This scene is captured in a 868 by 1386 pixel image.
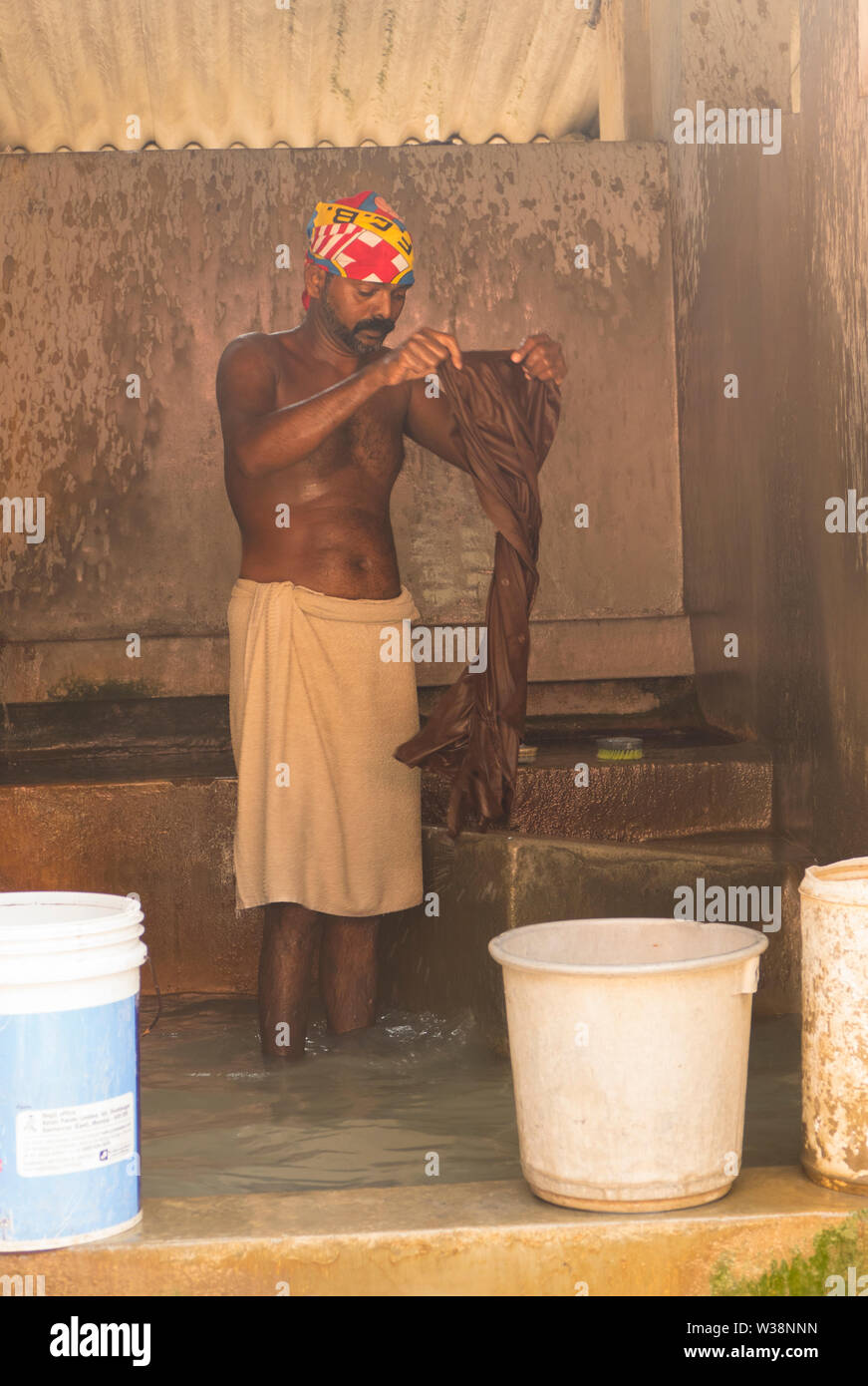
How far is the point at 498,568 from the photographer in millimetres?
4215

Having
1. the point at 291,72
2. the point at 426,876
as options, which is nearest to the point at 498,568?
the point at 426,876

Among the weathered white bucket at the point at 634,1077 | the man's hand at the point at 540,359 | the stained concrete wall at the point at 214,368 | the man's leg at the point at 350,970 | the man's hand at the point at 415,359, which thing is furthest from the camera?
the stained concrete wall at the point at 214,368

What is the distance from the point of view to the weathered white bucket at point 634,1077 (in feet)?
8.88

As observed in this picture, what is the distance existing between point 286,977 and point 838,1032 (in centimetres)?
186

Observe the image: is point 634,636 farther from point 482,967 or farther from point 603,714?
point 482,967

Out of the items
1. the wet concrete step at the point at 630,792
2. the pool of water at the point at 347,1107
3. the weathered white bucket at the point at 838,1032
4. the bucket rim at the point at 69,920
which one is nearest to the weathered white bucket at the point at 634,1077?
the weathered white bucket at the point at 838,1032

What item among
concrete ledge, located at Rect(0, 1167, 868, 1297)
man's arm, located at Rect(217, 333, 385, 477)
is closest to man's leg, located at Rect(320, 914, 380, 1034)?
man's arm, located at Rect(217, 333, 385, 477)

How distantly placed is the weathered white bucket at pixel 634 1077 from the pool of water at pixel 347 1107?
0.49 m

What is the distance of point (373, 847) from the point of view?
14.1 ft

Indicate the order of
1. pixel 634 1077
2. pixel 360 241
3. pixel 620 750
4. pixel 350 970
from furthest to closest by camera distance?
pixel 620 750 → pixel 350 970 → pixel 360 241 → pixel 634 1077

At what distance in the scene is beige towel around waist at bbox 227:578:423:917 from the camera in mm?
4148

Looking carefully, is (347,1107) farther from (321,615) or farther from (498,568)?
(498,568)

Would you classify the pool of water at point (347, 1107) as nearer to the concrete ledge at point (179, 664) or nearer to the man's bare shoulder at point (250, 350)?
the man's bare shoulder at point (250, 350)

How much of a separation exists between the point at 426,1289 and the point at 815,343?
2891 mm
